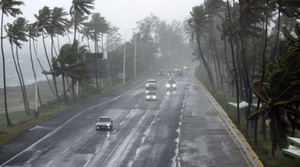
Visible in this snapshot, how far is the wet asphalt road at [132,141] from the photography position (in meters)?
30.9

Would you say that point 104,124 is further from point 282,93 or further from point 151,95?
point 151,95

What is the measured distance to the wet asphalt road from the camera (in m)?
30.9

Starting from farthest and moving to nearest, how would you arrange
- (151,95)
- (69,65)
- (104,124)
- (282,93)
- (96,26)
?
(96,26), (151,95), (69,65), (104,124), (282,93)

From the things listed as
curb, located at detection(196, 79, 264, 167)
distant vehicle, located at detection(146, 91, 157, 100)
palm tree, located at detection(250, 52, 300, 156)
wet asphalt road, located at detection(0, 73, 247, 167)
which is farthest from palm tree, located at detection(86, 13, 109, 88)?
palm tree, located at detection(250, 52, 300, 156)

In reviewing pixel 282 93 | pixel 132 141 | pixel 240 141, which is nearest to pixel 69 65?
pixel 132 141

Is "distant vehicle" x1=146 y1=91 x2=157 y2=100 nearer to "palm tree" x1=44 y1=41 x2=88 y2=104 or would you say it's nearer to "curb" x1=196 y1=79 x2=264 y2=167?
"palm tree" x1=44 y1=41 x2=88 y2=104

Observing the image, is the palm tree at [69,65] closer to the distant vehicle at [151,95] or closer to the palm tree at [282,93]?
the distant vehicle at [151,95]

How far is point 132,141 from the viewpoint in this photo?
37906 millimetres

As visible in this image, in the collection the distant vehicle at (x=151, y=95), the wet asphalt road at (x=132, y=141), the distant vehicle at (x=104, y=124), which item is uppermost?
the distant vehicle at (x=151, y=95)

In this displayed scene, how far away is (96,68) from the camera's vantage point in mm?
84062

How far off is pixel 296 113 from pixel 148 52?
14328 cm

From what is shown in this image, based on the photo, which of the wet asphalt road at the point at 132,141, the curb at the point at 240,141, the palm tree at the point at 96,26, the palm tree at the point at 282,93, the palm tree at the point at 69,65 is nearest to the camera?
the palm tree at the point at 282,93

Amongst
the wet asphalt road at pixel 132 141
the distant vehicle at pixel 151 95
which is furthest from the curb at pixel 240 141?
the distant vehicle at pixel 151 95

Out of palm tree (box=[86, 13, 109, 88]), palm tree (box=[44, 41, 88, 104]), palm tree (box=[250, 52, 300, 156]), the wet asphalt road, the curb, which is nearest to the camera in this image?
palm tree (box=[250, 52, 300, 156])
